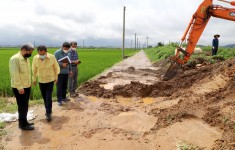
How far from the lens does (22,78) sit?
19.7 feet

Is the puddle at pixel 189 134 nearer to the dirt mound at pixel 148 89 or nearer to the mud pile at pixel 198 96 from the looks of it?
the mud pile at pixel 198 96

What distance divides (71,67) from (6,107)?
2.22 m

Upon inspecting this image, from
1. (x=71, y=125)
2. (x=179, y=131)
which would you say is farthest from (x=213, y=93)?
(x=71, y=125)

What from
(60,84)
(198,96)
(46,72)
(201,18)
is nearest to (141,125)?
(46,72)

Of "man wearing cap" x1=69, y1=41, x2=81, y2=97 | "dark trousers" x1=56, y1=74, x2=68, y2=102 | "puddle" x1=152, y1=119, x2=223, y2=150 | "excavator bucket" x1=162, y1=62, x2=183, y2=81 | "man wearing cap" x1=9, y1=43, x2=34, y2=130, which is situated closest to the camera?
"puddle" x1=152, y1=119, x2=223, y2=150

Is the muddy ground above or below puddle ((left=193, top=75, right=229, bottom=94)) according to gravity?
below

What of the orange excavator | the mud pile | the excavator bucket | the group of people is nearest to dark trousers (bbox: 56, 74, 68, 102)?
the group of people

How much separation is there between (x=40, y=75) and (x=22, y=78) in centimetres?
88

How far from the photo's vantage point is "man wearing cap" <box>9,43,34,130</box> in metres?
5.85

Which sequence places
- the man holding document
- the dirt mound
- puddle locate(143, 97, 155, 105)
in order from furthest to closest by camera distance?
the dirt mound < puddle locate(143, 97, 155, 105) < the man holding document

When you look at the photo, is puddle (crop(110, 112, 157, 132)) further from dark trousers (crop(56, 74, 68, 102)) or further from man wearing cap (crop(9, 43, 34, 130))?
dark trousers (crop(56, 74, 68, 102))

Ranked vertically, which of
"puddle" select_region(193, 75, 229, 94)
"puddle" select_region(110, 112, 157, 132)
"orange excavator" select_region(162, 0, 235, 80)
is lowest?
"puddle" select_region(110, 112, 157, 132)

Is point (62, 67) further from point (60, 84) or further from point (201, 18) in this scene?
point (201, 18)

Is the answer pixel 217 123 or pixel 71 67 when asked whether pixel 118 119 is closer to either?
pixel 217 123
